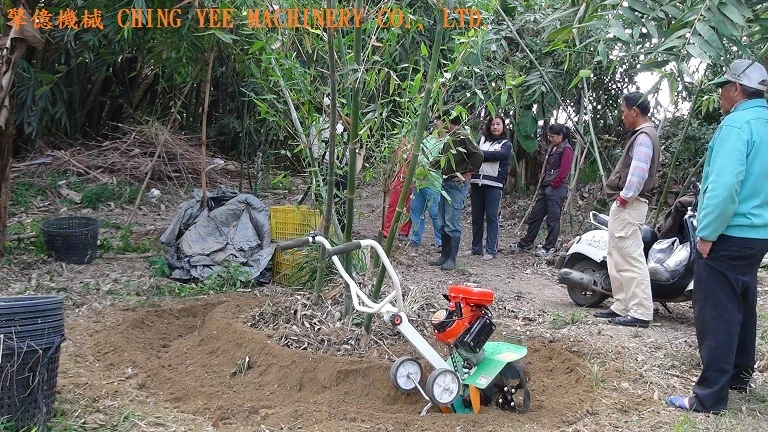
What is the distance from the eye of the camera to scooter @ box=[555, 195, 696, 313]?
5719 mm

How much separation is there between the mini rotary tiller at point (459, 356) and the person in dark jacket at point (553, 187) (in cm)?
499

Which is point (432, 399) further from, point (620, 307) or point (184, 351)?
point (620, 307)

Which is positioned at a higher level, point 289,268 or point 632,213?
point 632,213

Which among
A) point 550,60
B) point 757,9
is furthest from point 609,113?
point 757,9

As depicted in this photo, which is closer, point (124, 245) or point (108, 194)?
point (124, 245)

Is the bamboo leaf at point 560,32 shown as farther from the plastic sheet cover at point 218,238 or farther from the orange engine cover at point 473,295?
the plastic sheet cover at point 218,238

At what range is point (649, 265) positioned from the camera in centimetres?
590

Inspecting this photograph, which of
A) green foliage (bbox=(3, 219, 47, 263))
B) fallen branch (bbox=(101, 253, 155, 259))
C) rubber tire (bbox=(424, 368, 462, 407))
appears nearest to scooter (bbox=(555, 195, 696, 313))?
rubber tire (bbox=(424, 368, 462, 407))

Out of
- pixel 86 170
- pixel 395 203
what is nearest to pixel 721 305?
pixel 395 203

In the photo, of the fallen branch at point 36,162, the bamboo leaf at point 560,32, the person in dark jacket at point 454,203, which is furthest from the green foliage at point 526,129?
the bamboo leaf at point 560,32

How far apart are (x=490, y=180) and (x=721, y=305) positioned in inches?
184

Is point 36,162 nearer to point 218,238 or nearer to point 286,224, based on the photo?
point 218,238

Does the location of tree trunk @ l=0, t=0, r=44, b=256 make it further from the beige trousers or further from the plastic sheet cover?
the beige trousers

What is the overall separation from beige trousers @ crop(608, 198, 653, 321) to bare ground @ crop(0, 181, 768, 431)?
0.21 m
